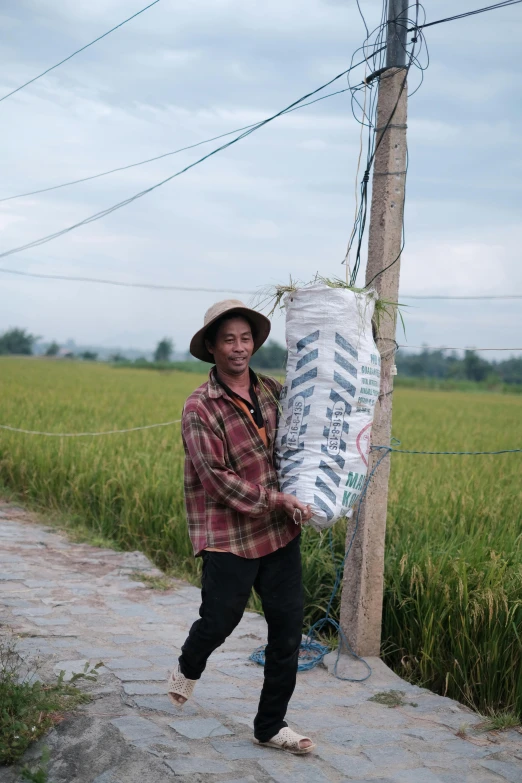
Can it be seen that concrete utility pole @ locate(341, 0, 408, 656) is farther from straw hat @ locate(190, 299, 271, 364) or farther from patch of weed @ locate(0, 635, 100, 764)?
patch of weed @ locate(0, 635, 100, 764)

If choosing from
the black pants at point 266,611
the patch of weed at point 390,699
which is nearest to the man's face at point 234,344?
the black pants at point 266,611

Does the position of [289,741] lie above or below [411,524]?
below

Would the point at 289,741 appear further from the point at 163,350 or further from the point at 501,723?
the point at 163,350

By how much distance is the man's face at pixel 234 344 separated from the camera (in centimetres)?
293

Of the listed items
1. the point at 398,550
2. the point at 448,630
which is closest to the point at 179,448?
the point at 398,550

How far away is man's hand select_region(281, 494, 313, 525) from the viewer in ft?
9.36

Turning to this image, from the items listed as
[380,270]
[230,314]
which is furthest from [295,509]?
[380,270]

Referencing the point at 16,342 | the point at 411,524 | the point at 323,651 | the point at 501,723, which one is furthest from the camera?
the point at 16,342

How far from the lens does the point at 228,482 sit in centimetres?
283

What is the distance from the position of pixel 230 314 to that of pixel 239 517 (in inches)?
28.1

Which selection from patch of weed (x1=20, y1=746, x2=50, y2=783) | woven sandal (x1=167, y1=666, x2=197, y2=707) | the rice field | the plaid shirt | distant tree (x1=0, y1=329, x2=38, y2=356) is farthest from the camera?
distant tree (x1=0, y1=329, x2=38, y2=356)

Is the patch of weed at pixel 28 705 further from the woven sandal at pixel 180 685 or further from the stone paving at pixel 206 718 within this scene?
the woven sandal at pixel 180 685

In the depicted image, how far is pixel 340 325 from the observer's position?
123 inches

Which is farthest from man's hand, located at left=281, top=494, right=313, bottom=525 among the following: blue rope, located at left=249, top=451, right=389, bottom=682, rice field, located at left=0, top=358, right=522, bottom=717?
rice field, located at left=0, top=358, right=522, bottom=717
